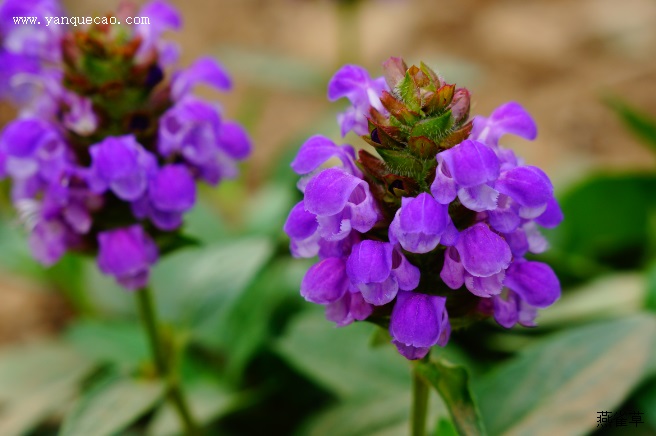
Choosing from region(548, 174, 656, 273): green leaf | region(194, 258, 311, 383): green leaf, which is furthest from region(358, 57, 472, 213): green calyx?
region(548, 174, 656, 273): green leaf

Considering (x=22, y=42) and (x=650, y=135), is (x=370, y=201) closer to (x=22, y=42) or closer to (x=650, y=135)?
(x=22, y=42)

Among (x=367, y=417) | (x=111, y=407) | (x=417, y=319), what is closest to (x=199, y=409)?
(x=111, y=407)

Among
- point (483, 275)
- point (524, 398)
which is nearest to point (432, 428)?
point (524, 398)

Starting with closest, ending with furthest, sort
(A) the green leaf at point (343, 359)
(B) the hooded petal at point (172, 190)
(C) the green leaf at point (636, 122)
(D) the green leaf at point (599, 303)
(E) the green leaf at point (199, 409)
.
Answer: (B) the hooded petal at point (172, 190)
(A) the green leaf at point (343, 359)
(E) the green leaf at point (199, 409)
(D) the green leaf at point (599, 303)
(C) the green leaf at point (636, 122)

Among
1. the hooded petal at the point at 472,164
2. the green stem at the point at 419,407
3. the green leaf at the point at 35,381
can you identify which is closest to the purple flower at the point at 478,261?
the hooded petal at the point at 472,164

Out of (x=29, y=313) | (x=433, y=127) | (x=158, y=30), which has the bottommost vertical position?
(x=29, y=313)

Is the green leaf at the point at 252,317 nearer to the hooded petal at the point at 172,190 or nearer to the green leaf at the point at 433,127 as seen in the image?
the hooded petal at the point at 172,190

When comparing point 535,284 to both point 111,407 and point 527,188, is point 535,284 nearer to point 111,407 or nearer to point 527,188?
point 527,188
